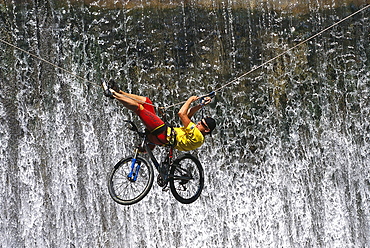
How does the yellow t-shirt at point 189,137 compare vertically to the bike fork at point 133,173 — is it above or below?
above

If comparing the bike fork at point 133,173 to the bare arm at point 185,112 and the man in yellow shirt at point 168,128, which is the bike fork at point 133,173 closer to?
the man in yellow shirt at point 168,128

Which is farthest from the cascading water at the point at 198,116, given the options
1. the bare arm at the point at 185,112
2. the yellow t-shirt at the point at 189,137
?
the bare arm at the point at 185,112

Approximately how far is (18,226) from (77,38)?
12.0 feet

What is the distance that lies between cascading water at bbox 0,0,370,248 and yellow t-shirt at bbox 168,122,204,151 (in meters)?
3.38

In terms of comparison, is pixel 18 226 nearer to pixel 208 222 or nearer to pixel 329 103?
pixel 208 222

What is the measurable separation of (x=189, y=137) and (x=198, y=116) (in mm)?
3672

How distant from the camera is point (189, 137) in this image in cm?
709

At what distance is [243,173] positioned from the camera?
35.6ft

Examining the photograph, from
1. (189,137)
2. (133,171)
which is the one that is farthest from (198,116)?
(133,171)

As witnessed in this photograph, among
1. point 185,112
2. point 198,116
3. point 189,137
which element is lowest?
point 189,137

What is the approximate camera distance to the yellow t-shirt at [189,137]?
7047 millimetres

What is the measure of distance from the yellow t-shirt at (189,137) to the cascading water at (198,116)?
3.38m

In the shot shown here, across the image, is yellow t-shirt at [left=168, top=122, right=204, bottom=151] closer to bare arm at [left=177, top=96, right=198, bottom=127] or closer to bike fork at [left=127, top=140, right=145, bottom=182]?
bare arm at [left=177, top=96, right=198, bottom=127]

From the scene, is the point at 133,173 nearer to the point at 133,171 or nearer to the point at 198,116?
the point at 133,171
